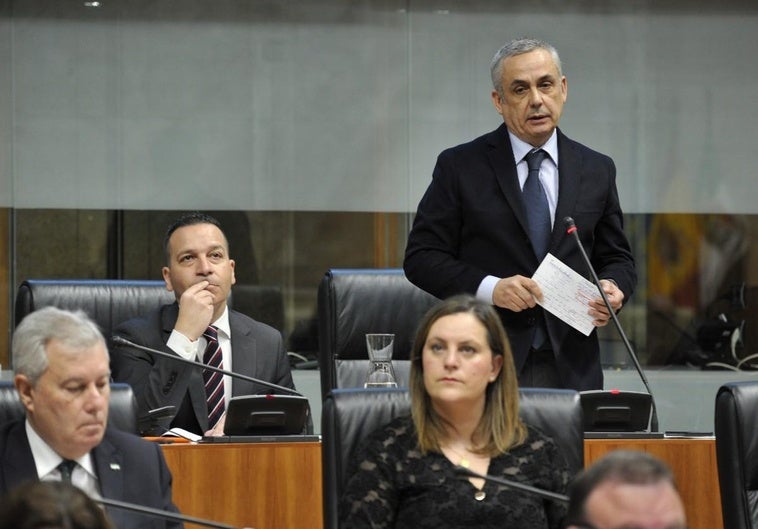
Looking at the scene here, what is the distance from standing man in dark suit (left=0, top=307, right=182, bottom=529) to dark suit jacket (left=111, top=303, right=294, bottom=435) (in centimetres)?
100

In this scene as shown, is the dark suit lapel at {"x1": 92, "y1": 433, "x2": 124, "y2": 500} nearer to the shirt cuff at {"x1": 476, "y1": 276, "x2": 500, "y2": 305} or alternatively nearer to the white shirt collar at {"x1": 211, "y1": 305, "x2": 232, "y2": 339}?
the shirt cuff at {"x1": 476, "y1": 276, "x2": 500, "y2": 305}

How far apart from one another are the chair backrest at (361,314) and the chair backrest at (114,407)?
1372 millimetres

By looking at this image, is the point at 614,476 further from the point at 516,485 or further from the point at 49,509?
the point at 516,485

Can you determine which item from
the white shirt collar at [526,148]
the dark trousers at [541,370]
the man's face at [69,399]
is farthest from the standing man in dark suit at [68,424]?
the white shirt collar at [526,148]

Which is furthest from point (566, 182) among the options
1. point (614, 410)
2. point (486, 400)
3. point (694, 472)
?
point (486, 400)

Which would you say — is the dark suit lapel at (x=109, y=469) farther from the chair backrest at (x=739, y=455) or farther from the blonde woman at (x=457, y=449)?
the chair backrest at (x=739, y=455)

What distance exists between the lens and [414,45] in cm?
611

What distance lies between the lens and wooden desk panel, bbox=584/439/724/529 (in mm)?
3188

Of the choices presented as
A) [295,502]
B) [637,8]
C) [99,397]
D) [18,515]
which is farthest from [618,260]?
[637,8]

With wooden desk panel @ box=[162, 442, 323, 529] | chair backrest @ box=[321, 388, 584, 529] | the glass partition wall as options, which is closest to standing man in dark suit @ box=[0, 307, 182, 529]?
chair backrest @ box=[321, 388, 584, 529]

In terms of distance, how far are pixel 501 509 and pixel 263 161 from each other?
3.60 meters

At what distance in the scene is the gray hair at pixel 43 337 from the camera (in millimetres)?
2537

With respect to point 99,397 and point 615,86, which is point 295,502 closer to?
point 99,397

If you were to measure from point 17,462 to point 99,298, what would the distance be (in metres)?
1.66
